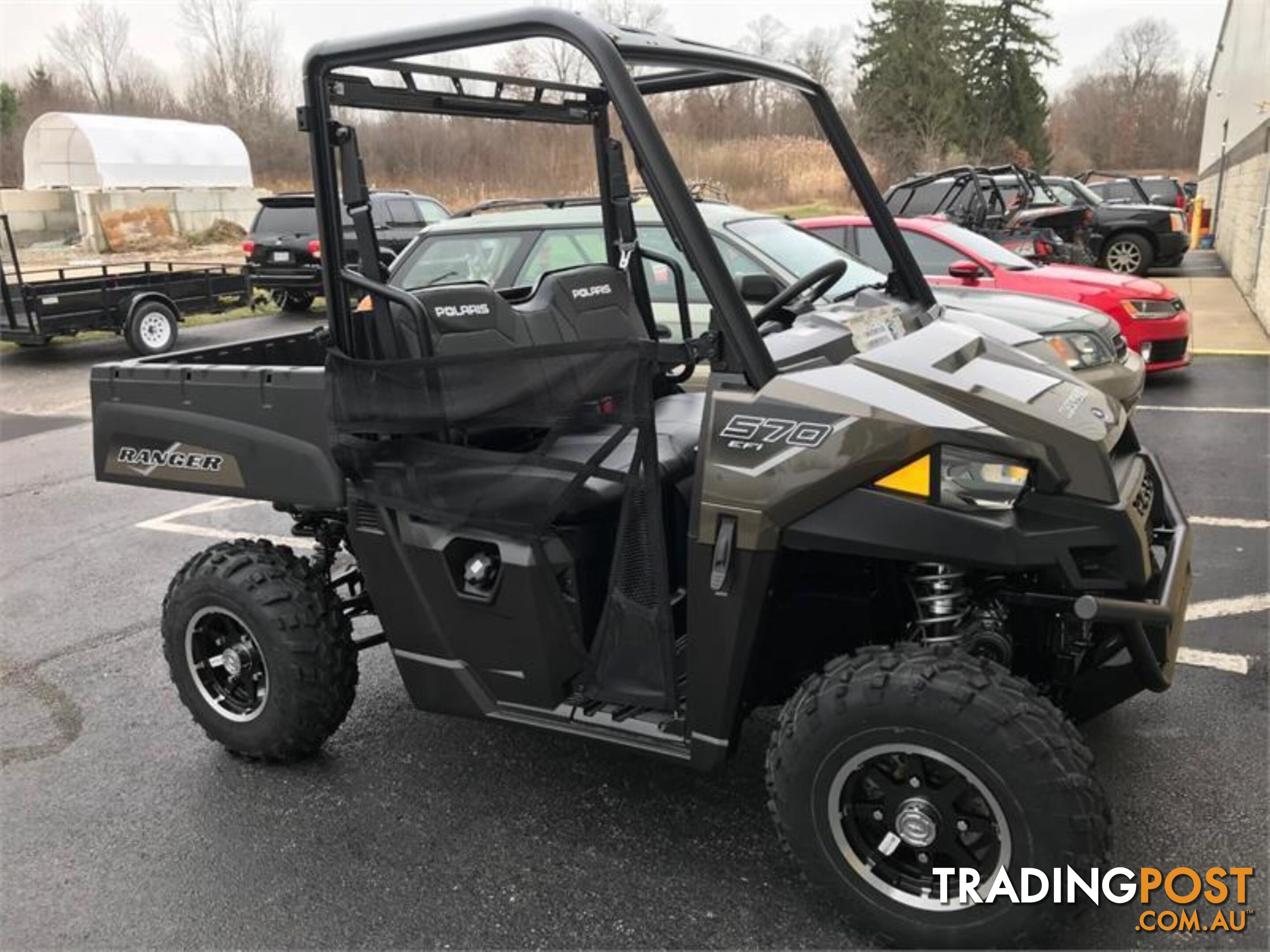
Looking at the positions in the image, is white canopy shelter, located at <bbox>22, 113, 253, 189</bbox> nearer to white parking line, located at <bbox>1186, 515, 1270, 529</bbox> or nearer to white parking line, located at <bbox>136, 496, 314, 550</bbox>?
white parking line, located at <bbox>136, 496, 314, 550</bbox>

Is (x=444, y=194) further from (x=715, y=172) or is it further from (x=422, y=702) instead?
(x=422, y=702)

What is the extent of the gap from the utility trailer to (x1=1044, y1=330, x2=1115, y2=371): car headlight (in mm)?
10631

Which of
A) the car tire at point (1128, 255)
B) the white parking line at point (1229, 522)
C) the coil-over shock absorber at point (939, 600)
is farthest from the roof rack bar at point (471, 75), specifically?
the car tire at point (1128, 255)

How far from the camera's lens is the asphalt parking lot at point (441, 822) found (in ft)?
8.75

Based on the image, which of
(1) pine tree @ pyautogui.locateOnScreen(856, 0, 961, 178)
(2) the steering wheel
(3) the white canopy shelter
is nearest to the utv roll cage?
(2) the steering wheel

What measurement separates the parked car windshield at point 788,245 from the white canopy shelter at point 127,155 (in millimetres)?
31332

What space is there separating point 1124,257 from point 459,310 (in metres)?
16.5

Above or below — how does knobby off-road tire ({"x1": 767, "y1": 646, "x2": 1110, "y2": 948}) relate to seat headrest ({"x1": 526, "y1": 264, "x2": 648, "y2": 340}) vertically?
below

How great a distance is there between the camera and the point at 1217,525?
5.45m

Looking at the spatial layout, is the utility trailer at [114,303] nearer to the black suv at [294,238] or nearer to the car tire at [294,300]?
the black suv at [294,238]

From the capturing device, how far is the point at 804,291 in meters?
3.03

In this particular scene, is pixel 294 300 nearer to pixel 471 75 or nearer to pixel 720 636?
pixel 471 75

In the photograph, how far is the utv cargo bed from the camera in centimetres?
313

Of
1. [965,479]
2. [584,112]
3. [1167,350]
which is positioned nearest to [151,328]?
[584,112]
